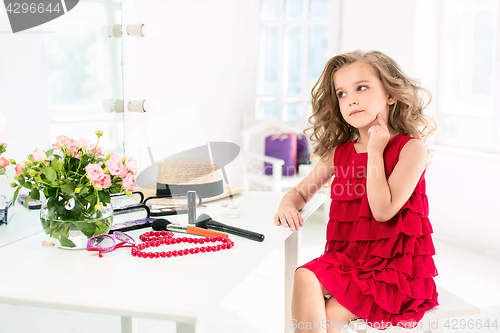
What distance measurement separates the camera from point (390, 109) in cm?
148

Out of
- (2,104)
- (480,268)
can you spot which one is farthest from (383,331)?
(480,268)

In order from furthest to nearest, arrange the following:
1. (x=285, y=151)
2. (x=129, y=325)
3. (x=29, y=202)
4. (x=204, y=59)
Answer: (x=285, y=151), (x=204, y=59), (x=129, y=325), (x=29, y=202)

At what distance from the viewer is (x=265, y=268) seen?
271cm

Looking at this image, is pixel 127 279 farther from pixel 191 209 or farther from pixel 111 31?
pixel 111 31

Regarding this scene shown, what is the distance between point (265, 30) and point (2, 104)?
285 centimetres

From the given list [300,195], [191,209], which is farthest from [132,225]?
[300,195]

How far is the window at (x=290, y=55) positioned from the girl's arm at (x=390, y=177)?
2.47 m

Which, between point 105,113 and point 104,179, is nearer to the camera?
point 104,179

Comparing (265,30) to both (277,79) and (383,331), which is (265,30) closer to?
(277,79)

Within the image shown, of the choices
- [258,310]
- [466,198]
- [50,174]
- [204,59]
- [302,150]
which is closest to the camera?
[50,174]

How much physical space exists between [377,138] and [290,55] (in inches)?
102

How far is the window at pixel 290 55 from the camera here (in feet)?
12.1

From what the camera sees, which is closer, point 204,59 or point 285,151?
point 204,59

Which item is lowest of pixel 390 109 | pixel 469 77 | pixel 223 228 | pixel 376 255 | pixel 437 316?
pixel 437 316
